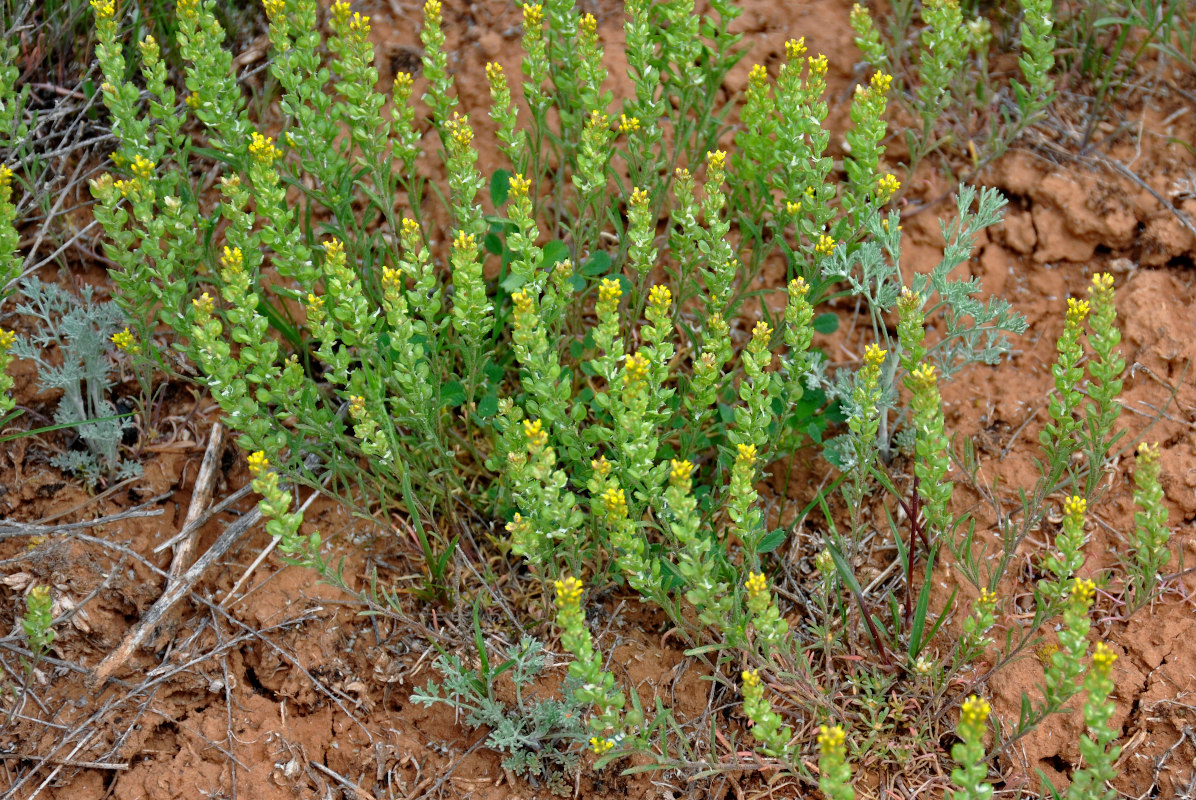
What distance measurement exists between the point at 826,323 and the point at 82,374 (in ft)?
8.05

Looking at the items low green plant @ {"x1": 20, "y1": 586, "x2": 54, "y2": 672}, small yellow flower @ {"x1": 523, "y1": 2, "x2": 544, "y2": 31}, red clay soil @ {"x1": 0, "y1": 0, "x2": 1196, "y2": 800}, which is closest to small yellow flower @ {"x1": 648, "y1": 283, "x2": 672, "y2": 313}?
red clay soil @ {"x1": 0, "y1": 0, "x2": 1196, "y2": 800}

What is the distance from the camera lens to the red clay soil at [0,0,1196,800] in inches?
111

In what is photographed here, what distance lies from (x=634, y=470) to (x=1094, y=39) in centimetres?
305

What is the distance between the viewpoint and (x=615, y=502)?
7.89 feet

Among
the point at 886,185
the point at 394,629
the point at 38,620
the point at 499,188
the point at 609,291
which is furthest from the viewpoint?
the point at 499,188

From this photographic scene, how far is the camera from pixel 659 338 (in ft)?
8.68

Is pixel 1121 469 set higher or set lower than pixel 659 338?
lower

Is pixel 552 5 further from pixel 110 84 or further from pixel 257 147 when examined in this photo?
pixel 110 84

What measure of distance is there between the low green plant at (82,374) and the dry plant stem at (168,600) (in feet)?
1.28

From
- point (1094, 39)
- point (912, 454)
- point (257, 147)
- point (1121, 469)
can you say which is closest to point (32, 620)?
point (257, 147)

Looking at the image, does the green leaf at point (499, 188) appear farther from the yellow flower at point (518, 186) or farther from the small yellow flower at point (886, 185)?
the small yellow flower at point (886, 185)

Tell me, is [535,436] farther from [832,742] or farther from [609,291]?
[832,742]

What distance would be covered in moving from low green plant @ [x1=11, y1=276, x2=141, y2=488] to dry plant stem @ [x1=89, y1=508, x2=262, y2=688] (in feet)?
1.28

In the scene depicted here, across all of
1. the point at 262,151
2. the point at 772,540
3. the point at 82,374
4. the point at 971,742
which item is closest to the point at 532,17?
the point at 262,151
